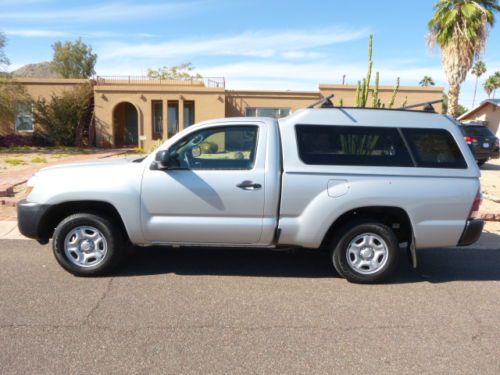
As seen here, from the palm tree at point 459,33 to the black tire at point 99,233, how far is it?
20131 millimetres

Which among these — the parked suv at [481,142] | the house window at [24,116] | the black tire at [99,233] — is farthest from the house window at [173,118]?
the black tire at [99,233]

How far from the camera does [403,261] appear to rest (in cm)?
562

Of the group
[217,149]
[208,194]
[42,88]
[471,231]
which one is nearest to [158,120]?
[42,88]

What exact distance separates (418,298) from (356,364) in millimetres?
1582

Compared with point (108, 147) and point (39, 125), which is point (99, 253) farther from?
point (39, 125)

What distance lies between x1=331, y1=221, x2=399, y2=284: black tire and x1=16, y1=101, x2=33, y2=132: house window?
23603 mm

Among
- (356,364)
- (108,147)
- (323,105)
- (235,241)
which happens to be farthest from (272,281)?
(108,147)

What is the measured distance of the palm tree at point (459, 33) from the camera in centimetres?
1953

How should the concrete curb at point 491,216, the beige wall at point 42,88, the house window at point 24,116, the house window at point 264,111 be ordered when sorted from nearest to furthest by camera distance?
the concrete curb at point 491,216
the house window at point 24,116
the beige wall at point 42,88
the house window at point 264,111

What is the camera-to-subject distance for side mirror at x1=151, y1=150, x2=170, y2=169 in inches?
175

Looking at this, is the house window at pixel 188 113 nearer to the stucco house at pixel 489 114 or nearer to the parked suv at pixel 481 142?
the parked suv at pixel 481 142

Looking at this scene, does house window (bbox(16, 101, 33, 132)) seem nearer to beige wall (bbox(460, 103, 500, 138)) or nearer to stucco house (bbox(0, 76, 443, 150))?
stucco house (bbox(0, 76, 443, 150))

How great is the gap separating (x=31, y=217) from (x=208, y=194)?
6.59 feet

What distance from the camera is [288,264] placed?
535cm
